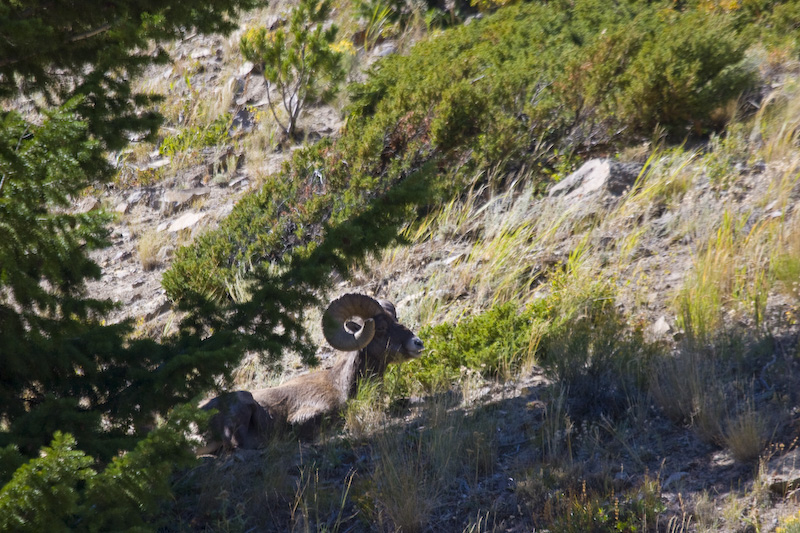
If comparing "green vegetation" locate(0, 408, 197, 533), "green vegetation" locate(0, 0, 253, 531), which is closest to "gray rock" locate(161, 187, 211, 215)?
"green vegetation" locate(0, 0, 253, 531)

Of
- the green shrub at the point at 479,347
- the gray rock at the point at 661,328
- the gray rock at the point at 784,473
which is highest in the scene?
the green shrub at the point at 479,347

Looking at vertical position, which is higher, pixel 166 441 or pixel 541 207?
pixel 166 441

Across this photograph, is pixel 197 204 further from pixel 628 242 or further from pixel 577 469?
pixel 577 469

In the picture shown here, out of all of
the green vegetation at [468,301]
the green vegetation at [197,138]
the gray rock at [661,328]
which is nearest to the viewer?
the green vegetation at [468,301]

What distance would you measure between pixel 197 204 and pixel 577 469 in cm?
1055

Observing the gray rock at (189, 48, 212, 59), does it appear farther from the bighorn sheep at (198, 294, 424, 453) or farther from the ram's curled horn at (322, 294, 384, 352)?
the ram's curled horn at (322, 294, 384, 352)

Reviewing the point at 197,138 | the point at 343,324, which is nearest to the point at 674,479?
the point at 343,324

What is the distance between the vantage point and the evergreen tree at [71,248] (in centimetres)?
422

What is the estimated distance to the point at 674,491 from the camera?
491 centimetres

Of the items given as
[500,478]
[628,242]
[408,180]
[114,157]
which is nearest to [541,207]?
[628,242]

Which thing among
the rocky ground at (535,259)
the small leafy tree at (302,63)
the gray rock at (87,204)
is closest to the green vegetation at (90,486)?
the rocky ground at (535,259)

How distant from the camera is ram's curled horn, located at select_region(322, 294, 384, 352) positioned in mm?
6969

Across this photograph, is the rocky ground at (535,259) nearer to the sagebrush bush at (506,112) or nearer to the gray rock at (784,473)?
the gray rock at (784,473)

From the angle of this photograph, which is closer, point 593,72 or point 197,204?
point 593,72
